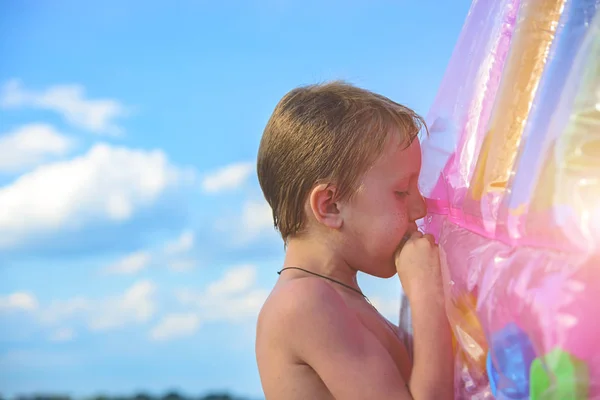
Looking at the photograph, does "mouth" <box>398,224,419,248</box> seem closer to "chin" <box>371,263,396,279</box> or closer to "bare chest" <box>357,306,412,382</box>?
"chin" <box>371,263,396,279</box>

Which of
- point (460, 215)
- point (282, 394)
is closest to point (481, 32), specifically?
point (460, 215)

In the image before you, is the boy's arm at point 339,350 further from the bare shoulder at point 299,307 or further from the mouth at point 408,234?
the mouth at point 408,234

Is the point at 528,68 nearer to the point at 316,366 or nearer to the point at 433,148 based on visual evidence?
the point at 433,148

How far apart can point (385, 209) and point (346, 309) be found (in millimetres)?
228

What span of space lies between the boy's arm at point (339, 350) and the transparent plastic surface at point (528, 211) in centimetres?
14

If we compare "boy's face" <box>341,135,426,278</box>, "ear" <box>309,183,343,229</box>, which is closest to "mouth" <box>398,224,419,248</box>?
"boy's face" <box>341,135,426,278</box>

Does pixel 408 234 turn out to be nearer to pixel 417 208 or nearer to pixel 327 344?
pixel 417 208

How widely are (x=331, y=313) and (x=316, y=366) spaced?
111 mm

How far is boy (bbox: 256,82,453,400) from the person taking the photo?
1535 mm

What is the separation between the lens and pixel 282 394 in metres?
1.64

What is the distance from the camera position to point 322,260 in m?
1.73

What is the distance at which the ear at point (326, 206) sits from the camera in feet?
5.54

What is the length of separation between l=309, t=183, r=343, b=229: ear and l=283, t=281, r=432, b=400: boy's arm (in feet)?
0.50

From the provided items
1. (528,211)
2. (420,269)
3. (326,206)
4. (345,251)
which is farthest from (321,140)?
(528,211)
